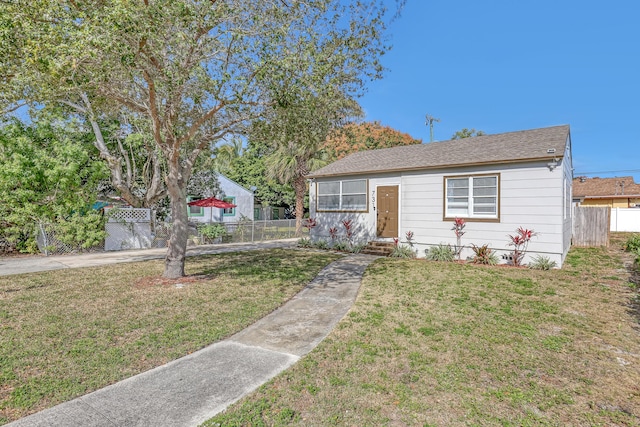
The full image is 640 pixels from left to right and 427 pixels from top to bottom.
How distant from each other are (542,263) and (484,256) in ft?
4.70

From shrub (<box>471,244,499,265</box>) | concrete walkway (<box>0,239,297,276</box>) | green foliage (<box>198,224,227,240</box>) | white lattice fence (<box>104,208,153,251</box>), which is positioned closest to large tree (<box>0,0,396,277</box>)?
concrete walkway (<box>0,239,297,276</box>)

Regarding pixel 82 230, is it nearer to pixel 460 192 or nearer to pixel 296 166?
pixel 296 166

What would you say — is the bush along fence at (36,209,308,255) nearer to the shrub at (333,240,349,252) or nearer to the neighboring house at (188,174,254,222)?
the shrub at (333,240,349,252)

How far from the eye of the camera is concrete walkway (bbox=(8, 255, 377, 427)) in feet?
8.80

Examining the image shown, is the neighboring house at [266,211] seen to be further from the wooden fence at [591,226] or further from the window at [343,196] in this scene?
the wooden fence at [591,226]

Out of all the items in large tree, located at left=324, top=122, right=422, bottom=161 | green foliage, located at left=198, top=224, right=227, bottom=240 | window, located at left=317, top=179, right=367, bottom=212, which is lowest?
green foliage, located at left=198, top=224, right=227, bottom=240

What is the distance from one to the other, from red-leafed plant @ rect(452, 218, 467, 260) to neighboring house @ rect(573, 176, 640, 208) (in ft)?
67.3

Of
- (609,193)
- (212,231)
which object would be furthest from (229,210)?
(609,193)

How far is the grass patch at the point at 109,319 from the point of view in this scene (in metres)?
3.33

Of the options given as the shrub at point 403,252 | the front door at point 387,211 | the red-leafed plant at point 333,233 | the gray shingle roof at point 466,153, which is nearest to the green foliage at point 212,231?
the gray shingle roof at point 466,153

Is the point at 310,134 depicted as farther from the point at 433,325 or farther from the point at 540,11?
the point at 540,11

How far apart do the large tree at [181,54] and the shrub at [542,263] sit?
669 cm

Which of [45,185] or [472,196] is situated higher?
[45,185]

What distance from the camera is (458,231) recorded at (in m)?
10.4
